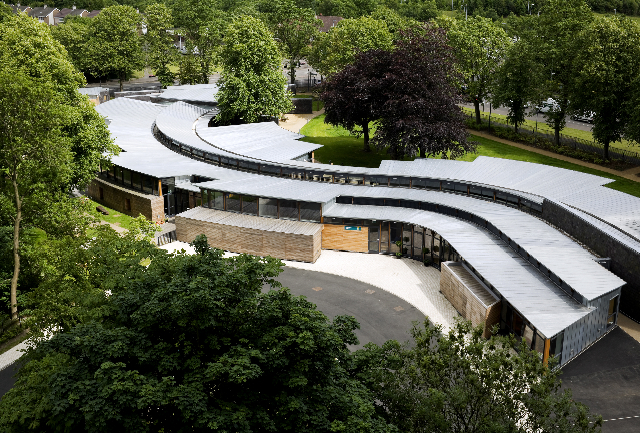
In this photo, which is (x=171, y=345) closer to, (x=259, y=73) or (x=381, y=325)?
(x=381, y=325)

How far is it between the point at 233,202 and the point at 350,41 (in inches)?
1726

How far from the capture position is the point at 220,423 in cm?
1781

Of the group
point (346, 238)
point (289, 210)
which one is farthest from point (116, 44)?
point (346, 238)

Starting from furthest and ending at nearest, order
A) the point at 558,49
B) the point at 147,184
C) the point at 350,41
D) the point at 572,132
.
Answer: the point at 350,41 < the point at 572,132 < the point at 558,49 < the point at 147,184

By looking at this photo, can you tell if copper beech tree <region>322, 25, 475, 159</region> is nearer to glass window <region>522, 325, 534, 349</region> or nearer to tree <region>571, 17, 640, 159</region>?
tree <region>571, 17, 640, 159</region>

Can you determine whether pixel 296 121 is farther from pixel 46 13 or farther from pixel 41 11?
pixel 41 11

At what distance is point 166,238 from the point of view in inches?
1859

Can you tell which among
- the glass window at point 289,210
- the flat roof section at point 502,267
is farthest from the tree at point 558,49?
the glass window at point 289,210

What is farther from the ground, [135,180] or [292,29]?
[292,29]

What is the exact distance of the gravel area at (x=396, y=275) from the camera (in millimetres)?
37312

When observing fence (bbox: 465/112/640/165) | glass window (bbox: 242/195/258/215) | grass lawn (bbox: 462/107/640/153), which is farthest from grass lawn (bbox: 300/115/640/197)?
glass window (bbox: 242/195/258/215)

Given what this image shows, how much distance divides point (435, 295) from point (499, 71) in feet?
149

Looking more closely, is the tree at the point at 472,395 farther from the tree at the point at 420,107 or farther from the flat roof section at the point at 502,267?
the tree at the point at 420,107

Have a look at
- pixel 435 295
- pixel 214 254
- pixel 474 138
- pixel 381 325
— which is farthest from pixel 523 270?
pixel 474 138
